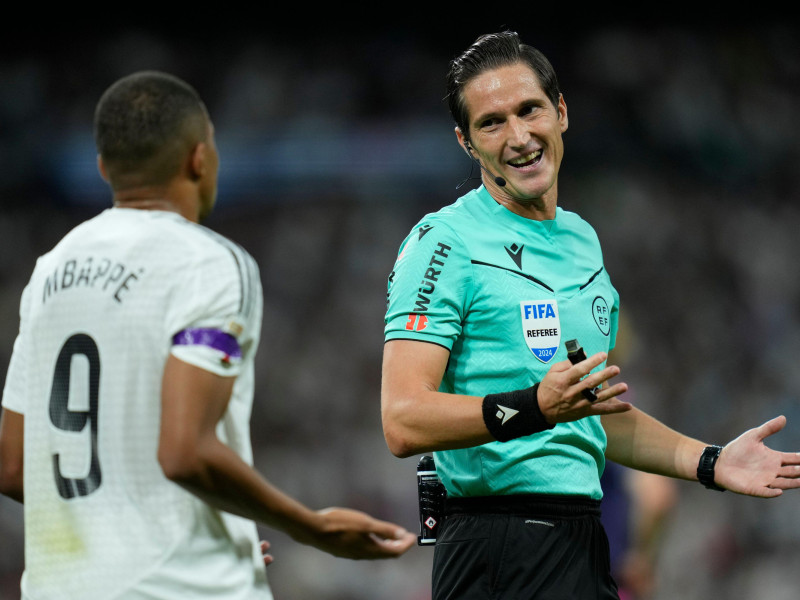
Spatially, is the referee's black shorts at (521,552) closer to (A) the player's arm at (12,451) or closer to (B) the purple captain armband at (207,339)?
(B) the purple captain armband at (207,339)

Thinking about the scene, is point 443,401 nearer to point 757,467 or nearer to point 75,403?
point 75,403

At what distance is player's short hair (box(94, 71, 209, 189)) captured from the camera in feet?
7.73

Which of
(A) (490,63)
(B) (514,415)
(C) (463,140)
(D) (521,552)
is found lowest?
(D) (521,552)

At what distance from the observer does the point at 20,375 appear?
8.30ft

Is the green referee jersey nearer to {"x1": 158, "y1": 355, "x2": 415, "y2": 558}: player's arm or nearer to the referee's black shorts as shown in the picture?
the referee's black shorts

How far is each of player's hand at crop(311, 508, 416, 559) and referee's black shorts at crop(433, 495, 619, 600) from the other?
0.58 meters

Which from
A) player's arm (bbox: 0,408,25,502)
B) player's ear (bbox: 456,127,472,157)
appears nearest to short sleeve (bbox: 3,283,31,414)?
player's arm (bbox: 0,408,25,502)

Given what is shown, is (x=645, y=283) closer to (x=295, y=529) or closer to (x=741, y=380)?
(x=741, y=380)

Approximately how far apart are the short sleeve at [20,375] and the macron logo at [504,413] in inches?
45.3

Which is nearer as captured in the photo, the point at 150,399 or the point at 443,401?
the point at 150,399

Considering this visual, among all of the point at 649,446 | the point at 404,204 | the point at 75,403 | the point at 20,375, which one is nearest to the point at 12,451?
the point at 20,375

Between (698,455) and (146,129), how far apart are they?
1994 mm

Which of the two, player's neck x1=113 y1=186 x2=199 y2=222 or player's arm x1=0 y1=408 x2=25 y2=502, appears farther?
player's arm x1=0 y1=408 x2=25 y2=502

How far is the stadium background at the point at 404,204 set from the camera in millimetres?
9594
